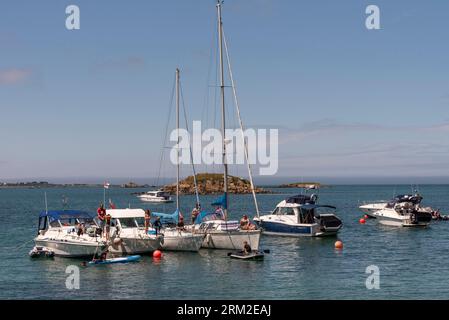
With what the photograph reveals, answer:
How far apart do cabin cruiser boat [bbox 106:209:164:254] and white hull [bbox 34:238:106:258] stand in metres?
1.85

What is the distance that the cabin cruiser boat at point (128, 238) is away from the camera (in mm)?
44719

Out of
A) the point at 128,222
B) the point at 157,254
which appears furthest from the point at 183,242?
the point at 128,222

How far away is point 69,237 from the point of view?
145 ft

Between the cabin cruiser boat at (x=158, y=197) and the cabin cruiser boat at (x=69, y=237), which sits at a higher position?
the cabin cruiser boat at (x=69, y=237)

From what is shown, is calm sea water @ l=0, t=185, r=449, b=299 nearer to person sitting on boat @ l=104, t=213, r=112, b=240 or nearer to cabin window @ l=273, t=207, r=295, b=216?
person sitting on boat @ l=104, t=213, r=112, b=240

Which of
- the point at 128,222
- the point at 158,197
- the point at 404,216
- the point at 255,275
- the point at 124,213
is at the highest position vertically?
the point at 124,213

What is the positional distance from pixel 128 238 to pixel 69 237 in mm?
4641

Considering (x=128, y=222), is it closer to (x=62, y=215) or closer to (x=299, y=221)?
(x=62, y=215)

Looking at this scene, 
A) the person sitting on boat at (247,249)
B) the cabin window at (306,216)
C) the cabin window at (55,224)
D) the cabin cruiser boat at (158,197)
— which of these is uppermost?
the cabin window at (55,224)

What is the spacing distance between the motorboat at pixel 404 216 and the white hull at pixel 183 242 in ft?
111

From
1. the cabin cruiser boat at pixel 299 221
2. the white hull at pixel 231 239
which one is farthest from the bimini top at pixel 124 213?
the cabin cruiser boat at pixel 299 221

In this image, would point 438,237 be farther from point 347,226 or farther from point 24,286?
point 24,286

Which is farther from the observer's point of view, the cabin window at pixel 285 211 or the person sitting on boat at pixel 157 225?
the cabin window at pixel 285 211

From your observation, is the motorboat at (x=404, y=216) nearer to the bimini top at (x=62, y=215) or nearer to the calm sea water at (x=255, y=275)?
the calm sea water at (x=255, y=275)
